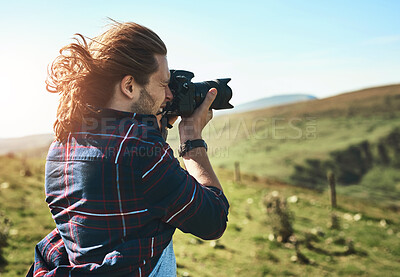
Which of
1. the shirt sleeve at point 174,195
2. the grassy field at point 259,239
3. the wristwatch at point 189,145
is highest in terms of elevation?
the wristwatch at point 189,145

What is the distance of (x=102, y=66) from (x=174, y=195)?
562 millimetres

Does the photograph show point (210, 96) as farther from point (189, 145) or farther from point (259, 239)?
point (259, 239)

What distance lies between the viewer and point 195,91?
174 cm

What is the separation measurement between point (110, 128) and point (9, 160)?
10855 mm

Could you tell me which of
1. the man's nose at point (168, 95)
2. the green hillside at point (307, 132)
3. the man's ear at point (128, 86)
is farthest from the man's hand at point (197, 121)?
the green hillside at point (307, 132)

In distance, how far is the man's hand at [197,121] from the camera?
1.57 m

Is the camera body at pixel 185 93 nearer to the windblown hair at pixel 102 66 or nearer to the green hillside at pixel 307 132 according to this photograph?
the windblown hair at pixel 102 66

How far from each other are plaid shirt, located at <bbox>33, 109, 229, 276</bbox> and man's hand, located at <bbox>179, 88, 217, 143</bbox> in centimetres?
29

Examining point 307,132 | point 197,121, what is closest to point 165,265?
point 197,121

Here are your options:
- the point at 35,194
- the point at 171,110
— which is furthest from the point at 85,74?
the point at 35,194

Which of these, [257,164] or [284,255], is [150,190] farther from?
[257,164]

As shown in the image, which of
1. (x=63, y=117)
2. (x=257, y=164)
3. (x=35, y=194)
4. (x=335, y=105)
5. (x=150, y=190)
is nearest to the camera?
(x=150, y=190)

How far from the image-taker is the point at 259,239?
6469 mm

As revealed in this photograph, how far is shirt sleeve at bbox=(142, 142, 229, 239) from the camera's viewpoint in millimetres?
1196
